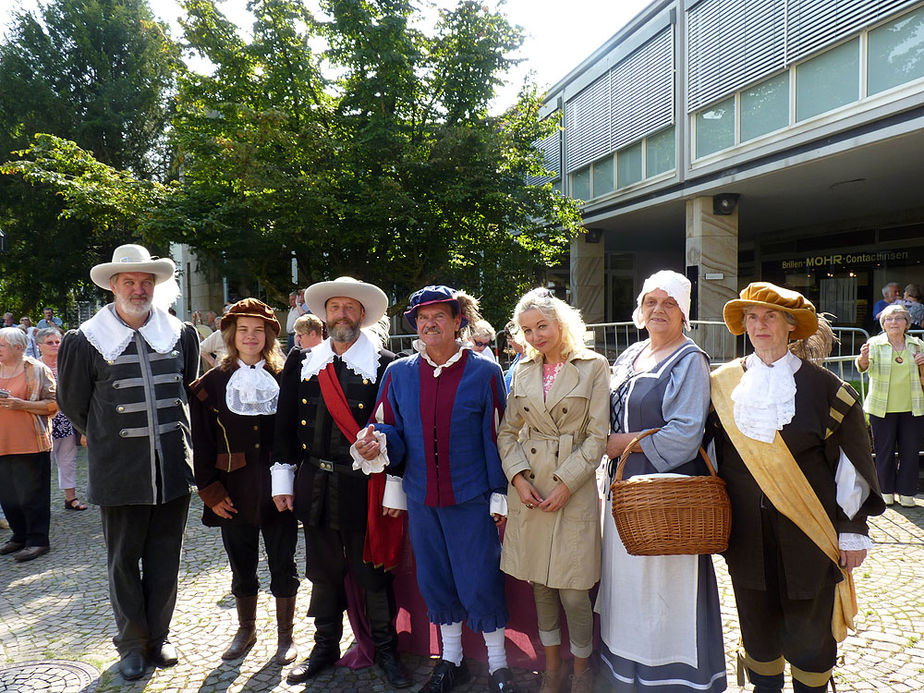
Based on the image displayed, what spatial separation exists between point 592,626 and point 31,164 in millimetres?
13003

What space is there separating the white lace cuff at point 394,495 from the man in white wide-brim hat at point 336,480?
0.13 ft

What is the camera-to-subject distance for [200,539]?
18.2 feet

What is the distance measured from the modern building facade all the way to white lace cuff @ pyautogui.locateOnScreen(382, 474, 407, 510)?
346 inches

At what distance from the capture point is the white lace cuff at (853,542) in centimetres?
242

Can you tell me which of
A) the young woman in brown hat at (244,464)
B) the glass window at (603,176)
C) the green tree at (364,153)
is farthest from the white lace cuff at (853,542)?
the glass window at (603,176)

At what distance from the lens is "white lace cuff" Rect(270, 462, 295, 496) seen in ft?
10.9

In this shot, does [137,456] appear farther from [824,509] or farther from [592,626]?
[824,509]

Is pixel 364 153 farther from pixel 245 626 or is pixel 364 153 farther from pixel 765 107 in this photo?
pixel 245 626

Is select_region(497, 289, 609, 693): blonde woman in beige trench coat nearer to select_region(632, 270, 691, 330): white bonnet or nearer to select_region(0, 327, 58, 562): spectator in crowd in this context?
select_region(632, 270, 691, 330): white bonnet

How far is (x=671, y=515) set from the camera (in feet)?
7.75

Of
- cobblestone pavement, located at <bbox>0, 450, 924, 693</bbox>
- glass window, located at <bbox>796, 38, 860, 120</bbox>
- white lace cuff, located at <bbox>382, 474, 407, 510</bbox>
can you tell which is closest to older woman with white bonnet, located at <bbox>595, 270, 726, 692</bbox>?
cobblestone pavement, located at <bbox>0, 450, 924, 693</bbox>

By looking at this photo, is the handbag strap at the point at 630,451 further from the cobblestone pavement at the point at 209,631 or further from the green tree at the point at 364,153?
the green tree at the point at 364,153

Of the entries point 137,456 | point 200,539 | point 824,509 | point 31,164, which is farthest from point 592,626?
point 31,164

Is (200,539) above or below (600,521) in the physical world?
below
